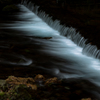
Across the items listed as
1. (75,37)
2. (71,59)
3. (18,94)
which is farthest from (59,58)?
(18,94)

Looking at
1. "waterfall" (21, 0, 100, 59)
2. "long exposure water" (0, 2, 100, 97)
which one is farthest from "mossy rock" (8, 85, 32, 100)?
"waterfall" (21, 0, 100, 59)

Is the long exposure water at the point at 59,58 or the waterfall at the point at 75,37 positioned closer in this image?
the long exposure water at the point at 59,58

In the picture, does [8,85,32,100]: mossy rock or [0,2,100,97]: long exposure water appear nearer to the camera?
[8,85,32,100]: mossy rock

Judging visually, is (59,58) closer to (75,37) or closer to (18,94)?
(75,37)

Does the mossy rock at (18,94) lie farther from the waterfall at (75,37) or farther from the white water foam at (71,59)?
the waterfall at (75,37)

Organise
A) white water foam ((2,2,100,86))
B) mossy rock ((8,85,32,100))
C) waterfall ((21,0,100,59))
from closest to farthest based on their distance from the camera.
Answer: mossy rock ((8,85,32,100)), white water foam ((2,2,100,86)), waterfall ((21,0,100,59))

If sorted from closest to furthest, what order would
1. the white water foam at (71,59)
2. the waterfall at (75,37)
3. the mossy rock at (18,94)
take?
the mossy rock at (18,94)
the white water foam at (71,59)
the waterfall at (75,37)

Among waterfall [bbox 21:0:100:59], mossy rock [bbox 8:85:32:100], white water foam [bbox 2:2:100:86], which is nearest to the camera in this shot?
mossy rock [bbox 8:85:32:100]

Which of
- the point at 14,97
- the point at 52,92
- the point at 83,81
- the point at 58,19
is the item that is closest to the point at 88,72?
the point at 83,81

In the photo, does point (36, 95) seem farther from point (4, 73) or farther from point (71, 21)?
point (71, 21)

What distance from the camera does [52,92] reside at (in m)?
5.64

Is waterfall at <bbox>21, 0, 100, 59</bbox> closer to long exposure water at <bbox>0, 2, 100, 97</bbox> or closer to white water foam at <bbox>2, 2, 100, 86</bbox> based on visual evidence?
white water foam at <bbox>2, 2, 100, 86</bbox>

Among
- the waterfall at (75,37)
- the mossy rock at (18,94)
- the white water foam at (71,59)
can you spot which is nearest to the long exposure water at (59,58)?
the white water foam at (71,59)

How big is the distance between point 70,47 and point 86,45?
1557 millimetres
